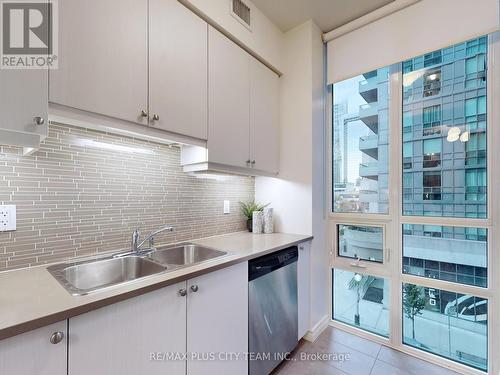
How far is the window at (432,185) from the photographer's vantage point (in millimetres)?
1828

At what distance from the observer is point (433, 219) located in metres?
1.82

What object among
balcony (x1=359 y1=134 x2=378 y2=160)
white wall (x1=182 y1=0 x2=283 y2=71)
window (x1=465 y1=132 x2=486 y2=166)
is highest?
white wall (x1=182 y1=0 x2=283 y2=71)

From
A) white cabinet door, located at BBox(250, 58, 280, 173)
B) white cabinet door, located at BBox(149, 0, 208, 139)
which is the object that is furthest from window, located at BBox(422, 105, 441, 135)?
white cabinet door, located at BBox(149, 0, 208, 139)

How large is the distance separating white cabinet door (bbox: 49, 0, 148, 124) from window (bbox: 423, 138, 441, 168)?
2.05 metres

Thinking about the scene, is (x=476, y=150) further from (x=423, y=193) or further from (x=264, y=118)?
(x=264, y=118)

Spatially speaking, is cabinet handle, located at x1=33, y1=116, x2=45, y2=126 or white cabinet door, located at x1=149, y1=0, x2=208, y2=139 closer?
cabinet handle, located at x1=33, y1=116, x2=45, y2=126

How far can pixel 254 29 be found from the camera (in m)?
1.96

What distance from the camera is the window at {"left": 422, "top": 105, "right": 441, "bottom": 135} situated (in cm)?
184

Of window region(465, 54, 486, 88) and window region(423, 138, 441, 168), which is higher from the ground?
window region(465, 54, 486, 88)

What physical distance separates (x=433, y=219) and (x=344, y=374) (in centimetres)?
131

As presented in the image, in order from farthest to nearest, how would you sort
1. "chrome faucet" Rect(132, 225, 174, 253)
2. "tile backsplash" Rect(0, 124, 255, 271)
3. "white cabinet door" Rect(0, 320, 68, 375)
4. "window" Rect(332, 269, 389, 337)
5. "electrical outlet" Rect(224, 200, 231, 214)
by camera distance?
"electrical outlet" Rect(224, 200, 231, 214), "window" Rect(332, 269, 389, 337), "chrome faucet" Rect(132, 225, 174, 253), "tile backsplash" Rect(0, 124, 255, 271), "white cabinet door" Rect(0, 320, 68, 375)

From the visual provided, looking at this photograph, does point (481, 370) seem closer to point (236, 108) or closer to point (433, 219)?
point (433, 219)

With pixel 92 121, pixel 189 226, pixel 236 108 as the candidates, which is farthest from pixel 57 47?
pixel 189 226

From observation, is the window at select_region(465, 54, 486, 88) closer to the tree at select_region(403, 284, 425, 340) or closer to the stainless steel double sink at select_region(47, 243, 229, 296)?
the tree at select_region(403, 284, 425, 340)
